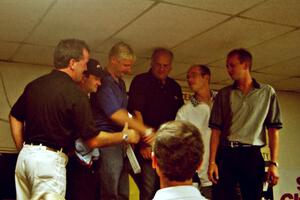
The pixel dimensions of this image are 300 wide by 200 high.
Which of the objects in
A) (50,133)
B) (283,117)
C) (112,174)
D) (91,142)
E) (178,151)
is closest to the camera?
(178,151)

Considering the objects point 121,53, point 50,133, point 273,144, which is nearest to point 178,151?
point 50,133

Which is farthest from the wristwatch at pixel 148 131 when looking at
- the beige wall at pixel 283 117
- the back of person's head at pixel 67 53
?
the beige wall at pixel 283 117

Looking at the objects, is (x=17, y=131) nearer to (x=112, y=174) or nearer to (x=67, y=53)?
(x=67, y=53)

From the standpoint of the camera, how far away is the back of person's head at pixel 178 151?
1.39 metres

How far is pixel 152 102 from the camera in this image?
11.6 feet

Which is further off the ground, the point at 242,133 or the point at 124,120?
the point at 124,120

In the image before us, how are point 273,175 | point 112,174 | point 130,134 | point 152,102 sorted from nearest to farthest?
point 130,134
point 112,174
point 273,175
point 152,102

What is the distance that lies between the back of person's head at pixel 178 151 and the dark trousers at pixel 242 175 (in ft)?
5.49

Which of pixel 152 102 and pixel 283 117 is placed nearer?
pixel 152 102

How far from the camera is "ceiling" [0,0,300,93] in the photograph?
126 inches

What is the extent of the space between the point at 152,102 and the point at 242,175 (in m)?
0.95

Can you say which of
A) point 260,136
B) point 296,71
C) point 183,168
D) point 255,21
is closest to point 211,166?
point 260,136

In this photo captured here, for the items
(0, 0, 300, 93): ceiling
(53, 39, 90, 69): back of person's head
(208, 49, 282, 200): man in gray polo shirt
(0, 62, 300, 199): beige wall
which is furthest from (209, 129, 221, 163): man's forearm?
(0, 62, 300, 199): beige wall

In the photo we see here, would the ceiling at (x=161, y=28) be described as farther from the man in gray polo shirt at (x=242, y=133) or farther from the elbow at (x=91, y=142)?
the elbow at (x=91, y=142)
